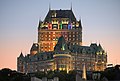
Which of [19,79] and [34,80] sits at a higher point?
[34,80]

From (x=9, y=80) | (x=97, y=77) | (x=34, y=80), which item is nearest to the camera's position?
(x=34, y=80)

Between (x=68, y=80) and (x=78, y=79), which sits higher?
(x=78, y=79)

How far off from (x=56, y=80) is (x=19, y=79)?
243 feet

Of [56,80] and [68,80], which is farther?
[68,80]

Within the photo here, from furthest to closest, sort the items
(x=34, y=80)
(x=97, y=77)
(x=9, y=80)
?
(x=9, y=80), (x=97, y=77), (x=34, y=80)

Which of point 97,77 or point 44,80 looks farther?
point 97,77

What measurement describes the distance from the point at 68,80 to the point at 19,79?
8774 mm

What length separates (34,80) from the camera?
55.8 metres

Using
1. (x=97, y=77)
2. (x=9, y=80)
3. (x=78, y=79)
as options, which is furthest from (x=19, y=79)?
(x=78, y=79)

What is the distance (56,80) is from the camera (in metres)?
56.7

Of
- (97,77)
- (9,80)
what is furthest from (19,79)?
(97,77)

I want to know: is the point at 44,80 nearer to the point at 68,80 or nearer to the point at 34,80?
the point at 34,80

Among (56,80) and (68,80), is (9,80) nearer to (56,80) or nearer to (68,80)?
(68,80)

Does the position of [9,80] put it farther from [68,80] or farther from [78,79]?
[78,79]
